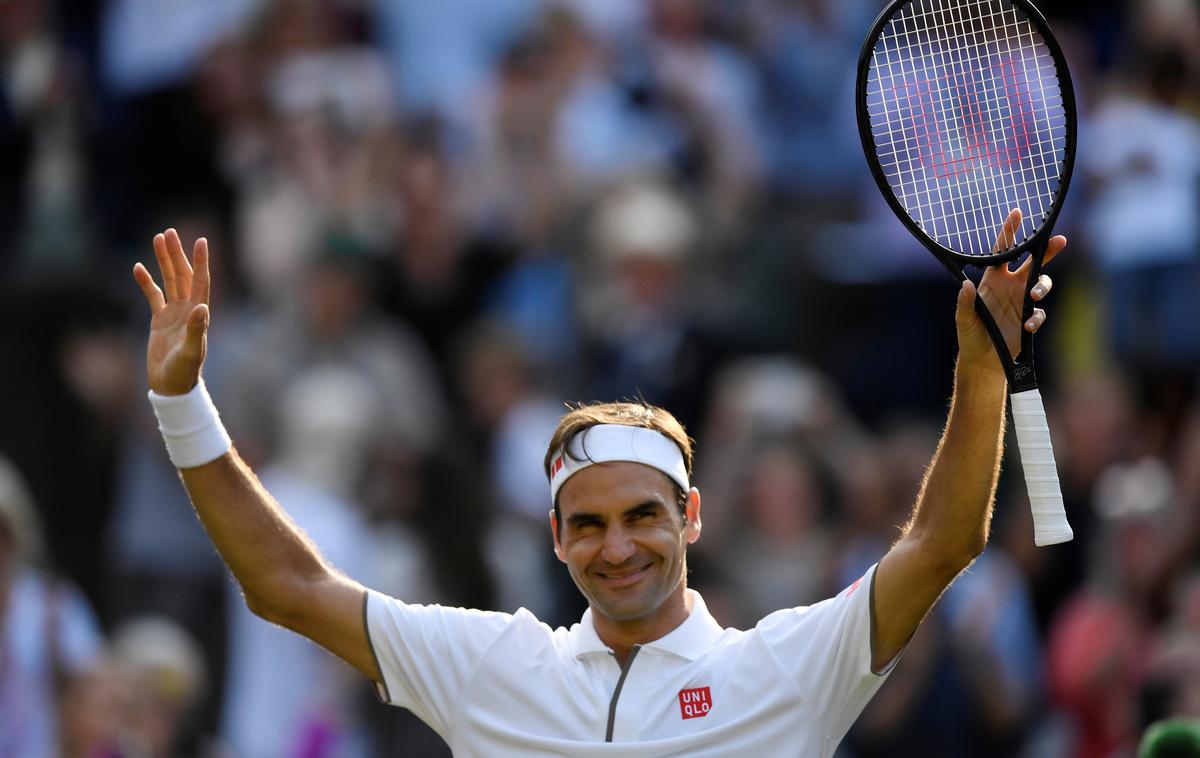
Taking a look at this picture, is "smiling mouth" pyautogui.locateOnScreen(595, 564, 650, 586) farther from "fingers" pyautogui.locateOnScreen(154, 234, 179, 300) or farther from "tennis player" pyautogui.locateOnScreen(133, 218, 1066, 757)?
"fingers" pyautogui.locateOnScreen(154, 234, 179, 300)

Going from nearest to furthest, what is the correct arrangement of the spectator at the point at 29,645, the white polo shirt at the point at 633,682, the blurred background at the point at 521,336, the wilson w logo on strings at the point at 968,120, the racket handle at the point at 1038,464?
the racket handle at the point at 1038,464
the white polo shirt at the point at 633,682
the wilson w logo on strings at the point at 968,120
the spectator at the point at 29,645
the blurred background at the point at 521,336

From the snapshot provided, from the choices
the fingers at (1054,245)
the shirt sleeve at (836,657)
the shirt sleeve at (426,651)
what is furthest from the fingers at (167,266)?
the fingers at (1054,245)

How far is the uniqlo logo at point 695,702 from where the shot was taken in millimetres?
4820

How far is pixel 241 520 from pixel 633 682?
3.25ft

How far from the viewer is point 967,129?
22.2ft

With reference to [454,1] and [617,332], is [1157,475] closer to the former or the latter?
[617,332]

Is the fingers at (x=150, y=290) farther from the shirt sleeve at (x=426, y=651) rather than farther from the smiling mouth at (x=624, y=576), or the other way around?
the smiling mouth at (x=624, y=576)

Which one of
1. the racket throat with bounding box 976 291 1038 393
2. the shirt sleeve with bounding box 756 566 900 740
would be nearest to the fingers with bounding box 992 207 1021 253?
the racket throat with bounding box 976 291 1038 393

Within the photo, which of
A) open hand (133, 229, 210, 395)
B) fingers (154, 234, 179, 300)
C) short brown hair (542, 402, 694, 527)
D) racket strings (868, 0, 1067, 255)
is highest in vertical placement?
racket strings (868, 0, 1067, 255)

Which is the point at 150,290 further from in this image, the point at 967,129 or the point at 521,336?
the point at 521,336

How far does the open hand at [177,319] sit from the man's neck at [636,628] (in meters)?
1.12

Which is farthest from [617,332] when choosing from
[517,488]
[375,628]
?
[375,628]

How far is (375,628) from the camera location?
16.3ft

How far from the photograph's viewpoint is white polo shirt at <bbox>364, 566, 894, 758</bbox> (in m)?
4.77
